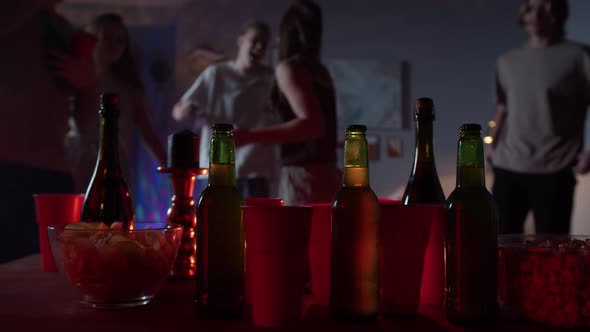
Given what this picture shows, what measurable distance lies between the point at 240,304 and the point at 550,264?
33 cm

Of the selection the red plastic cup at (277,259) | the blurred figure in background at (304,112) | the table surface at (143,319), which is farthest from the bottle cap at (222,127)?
the blurred figure in background at (304,112)

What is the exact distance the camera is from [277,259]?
490 mm

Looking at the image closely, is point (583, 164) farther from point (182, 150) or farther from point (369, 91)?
point (182, 150)

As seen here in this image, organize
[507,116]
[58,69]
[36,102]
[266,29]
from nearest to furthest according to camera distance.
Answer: [36,102]
[507,116]
[58,69]
[266,29]

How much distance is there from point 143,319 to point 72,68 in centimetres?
304

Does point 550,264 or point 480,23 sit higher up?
point 480,23

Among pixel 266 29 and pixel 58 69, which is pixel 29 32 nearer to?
pixel 58 69

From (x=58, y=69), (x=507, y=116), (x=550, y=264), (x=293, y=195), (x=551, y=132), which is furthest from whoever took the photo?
(x=58, y=69)

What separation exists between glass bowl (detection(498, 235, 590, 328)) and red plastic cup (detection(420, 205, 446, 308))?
2.6 inches

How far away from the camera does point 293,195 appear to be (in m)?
1.71

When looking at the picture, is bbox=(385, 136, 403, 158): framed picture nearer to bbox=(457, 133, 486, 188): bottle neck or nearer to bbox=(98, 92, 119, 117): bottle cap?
bbox=(98, 92, 119, 117): bottle cap

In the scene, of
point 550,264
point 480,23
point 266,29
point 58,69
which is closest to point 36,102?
point 58,69

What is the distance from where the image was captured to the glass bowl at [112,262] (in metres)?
0.58

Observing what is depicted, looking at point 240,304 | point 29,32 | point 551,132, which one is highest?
point 29,32
